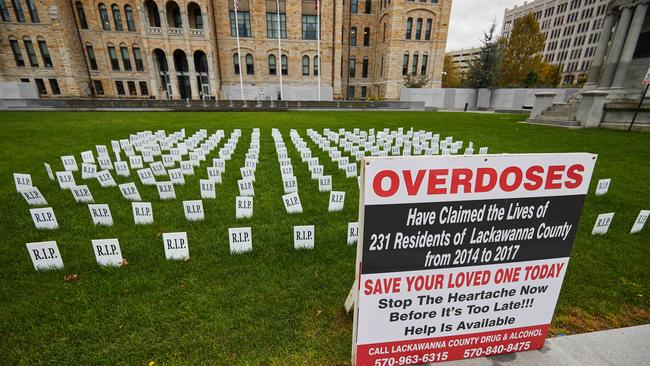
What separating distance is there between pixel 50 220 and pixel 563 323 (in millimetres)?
6372

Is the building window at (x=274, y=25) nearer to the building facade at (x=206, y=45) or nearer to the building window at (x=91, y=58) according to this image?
the building facade at (x=206, y=45)

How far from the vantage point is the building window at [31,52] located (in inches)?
1321

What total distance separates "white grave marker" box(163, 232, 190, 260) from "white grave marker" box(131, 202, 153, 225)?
1.14 meters

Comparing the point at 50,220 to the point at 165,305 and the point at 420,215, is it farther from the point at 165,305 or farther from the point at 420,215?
the point at 420,215

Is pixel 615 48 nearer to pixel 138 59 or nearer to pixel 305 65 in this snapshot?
pixel 305 65

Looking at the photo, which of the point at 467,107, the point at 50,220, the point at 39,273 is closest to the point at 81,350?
the point at 39,273

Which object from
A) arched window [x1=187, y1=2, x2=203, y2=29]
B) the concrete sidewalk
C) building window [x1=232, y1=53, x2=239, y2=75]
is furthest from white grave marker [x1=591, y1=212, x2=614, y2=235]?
arched window [x1=187, y1=2, x2=203, y2=29]

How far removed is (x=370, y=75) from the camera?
157 ft

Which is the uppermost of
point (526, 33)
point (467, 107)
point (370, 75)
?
point (526, 33)

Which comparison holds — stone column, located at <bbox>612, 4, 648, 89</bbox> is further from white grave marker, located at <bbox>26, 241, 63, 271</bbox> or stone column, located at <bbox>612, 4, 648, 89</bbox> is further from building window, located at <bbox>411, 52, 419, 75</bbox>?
white grave marker, located at <bbox>26, 241, 63, 271</bbox>

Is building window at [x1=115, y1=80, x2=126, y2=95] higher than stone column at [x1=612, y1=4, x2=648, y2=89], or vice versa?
stone column at [x1=612, y1=4, x2=648, y2=89]

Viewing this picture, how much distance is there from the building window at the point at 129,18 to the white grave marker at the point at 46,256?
4376 cm

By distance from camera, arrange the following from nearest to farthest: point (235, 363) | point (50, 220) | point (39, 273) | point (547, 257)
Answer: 1. point (547, 257)
2. point (235, 363)
3. point (39, 273)
4. point (50, 220)

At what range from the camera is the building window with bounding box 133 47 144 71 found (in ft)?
120
